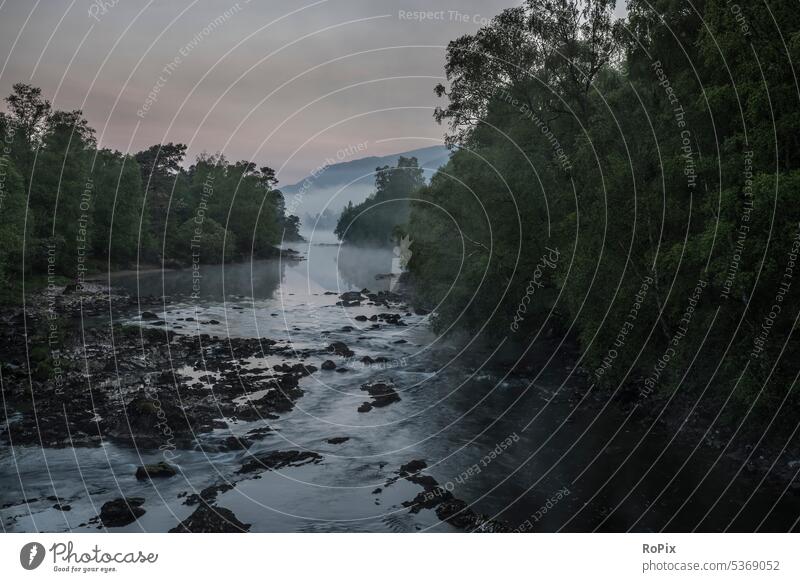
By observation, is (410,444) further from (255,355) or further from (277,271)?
(277,271)

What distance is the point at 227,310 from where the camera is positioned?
229 feet

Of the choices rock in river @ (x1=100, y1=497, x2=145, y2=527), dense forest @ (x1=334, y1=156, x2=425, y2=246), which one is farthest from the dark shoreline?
dense forest @ (x1=334, y1=156, x2=425, y2=246)

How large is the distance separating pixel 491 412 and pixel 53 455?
21254 millimetres

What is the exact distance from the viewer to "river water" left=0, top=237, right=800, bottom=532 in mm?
21672

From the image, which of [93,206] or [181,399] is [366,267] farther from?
[181,399]

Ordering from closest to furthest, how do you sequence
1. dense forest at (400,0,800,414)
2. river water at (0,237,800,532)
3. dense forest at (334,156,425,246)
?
1. river water at (0,237,800,532)
2. dense forest at (400,0,800,414)
3. dense forest at (334,156,425,246)

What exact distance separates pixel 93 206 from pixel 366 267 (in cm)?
6096

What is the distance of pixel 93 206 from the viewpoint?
315 ft

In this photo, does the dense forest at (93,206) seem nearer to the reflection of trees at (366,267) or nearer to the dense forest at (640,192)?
the reflection of trees at (366,267)

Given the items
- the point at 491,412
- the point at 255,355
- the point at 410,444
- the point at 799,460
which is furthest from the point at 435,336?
the point at 799,460
